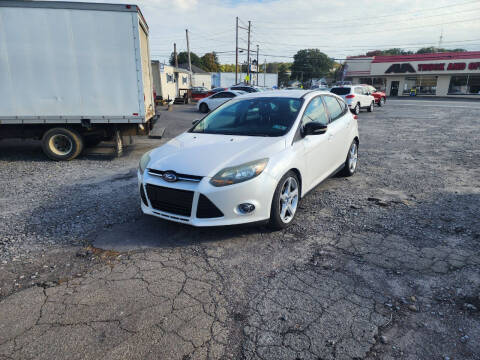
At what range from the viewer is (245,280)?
3082 mm

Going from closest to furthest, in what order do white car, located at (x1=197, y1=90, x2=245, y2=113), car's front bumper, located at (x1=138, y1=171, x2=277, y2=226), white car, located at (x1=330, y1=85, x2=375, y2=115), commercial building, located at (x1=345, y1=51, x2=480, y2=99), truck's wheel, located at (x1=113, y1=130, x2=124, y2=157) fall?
1. car's front bumper, located at (x1=138, y1=171, x2=277, y2=226)
2. truck's wheel, located at (x1=113, y1=130, x2=124, y2=157)
3. white car, located at (x1=330, y1=85, x2=375, y2=115)
4. white car, located at (x1=197, y1=90, x2=245, y2=113)
5. commercial building, located at (x1=345, y1=51, x2=480, y2=99)

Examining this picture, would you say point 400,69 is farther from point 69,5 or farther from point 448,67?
point 69,5

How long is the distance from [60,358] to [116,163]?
5.96 m

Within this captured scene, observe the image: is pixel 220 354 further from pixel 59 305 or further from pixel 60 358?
pixel 59 305

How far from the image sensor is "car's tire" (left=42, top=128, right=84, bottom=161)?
7.63 m

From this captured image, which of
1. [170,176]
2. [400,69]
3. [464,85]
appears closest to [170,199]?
[170,176]

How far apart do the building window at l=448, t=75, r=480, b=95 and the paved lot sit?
45986 mm

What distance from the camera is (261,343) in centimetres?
234

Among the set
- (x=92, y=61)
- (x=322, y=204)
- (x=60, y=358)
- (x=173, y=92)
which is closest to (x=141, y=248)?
(x=60, y=358)

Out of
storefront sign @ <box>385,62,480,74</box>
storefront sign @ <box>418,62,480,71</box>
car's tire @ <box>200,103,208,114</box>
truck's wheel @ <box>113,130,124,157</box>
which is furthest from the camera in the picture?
storefront sign @ <box>385,62,480,74</box>

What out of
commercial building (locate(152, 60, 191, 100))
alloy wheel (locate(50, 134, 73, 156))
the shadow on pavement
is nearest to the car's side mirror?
the shadow on pavement

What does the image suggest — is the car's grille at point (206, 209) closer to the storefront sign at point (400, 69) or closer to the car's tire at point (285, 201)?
the car's tire at point (285, 201)

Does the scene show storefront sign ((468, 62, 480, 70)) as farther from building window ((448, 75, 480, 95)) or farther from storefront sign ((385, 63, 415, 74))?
storefront sign ((385, 63, 415, 74))

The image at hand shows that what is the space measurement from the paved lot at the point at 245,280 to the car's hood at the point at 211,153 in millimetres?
860
